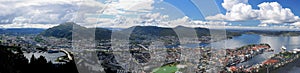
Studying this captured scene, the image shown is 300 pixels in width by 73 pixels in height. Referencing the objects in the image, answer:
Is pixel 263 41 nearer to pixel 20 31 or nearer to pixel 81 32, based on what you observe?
pixel 81 32

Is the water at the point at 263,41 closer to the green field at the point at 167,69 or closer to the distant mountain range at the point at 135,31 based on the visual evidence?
the distant mountain range at the point at 135,31

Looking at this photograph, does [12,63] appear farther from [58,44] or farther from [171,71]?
[171,71]

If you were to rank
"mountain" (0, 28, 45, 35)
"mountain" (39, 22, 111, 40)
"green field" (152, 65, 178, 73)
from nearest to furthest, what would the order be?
"mountain" (39, 22, 111, 40)
"green field" (152, 65, 178, 73)
"mountain" (0, 28, 45, 35)

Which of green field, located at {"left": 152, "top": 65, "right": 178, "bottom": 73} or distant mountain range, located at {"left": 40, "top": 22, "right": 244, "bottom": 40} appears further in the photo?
green field, located at {"left": 152, "top": 65, "right": 178, "bottom": 73}

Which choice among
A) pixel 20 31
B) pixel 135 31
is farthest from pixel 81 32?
pixel 20 31

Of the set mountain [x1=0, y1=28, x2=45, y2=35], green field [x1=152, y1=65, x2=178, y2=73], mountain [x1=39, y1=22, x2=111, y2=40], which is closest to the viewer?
mountain [x1=39, y1=22, x2=111, y2=40]

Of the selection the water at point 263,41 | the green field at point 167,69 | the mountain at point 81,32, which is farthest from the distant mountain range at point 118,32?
the green field at point 167,69

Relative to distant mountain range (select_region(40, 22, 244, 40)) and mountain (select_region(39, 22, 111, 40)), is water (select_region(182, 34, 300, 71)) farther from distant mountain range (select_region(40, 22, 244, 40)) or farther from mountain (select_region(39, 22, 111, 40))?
mountain (select_region(39, 22, 111, 40))

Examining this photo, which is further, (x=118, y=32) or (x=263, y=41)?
(x=263, y=41)

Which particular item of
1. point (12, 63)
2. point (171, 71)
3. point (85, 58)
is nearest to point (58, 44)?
point (12, 63)

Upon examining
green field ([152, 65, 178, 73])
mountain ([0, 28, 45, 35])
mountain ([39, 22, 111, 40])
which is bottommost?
green field ([152, 65, 178, 73])

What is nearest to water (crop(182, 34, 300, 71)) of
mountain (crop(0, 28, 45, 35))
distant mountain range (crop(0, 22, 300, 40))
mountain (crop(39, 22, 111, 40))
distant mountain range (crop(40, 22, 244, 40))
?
distant mountain range (crop(0, 22, 300, 40))
